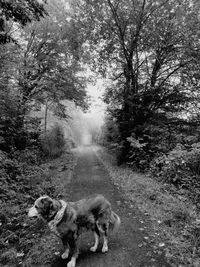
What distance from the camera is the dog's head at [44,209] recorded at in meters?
3.17

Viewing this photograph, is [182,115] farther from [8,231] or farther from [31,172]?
[8,231]

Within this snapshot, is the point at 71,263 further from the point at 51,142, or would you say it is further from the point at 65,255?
the point at 51,142

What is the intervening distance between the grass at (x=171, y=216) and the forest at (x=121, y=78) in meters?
0.88

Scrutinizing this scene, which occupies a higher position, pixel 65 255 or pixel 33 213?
pixel 33 213

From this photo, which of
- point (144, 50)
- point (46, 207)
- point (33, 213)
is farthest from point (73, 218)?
point (144, 50)

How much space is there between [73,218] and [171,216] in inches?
126

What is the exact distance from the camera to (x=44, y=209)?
3.19 meters

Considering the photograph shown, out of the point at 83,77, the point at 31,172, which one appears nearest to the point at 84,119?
the point at 83,77

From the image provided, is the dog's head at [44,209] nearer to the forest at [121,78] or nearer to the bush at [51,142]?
the forest at [121,78]

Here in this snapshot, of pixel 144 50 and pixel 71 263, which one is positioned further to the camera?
pixel 144 50

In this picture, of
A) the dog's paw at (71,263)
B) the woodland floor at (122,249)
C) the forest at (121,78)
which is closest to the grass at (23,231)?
the woodland floor at (122,249)

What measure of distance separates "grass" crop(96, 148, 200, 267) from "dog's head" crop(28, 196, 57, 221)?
8.50 ft

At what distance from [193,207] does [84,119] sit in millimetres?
68185

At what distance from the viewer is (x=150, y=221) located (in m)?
4.90
